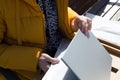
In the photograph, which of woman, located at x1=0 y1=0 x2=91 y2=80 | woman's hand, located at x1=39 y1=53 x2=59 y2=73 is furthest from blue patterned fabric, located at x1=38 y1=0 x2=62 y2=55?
woman's hand, located at x1=39 y1=53 x2=59 y2=73

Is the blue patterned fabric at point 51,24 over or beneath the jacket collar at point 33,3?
beneath

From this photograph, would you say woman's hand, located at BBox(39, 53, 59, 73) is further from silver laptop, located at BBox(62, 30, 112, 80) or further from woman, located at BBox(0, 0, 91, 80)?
silver laptop, located at BBox(62, 30, 112, 80)

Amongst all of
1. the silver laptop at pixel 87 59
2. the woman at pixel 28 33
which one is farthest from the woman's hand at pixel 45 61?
the silver laptop at pixel 87 59

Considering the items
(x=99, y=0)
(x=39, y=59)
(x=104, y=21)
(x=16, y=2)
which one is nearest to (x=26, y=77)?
(x=39, y=59)

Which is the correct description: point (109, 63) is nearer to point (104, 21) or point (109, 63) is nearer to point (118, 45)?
point (118, 45)

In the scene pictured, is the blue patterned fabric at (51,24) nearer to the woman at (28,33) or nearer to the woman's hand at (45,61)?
the woman at (28,33)

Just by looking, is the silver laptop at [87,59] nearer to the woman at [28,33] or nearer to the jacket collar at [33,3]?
the woman at [28,33]

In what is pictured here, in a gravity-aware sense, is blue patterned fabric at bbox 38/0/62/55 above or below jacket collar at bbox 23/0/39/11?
below

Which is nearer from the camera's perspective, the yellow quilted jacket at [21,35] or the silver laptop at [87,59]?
the silver laptop at [87,59]

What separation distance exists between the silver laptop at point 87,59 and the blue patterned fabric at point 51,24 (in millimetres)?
158

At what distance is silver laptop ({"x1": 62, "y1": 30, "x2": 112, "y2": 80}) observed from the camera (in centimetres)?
105

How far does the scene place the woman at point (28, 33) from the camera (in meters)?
1.17

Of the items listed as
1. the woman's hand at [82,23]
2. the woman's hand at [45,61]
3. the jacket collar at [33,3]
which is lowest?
the woman's hand at [45,61]

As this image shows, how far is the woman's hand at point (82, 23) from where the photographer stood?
124cm
